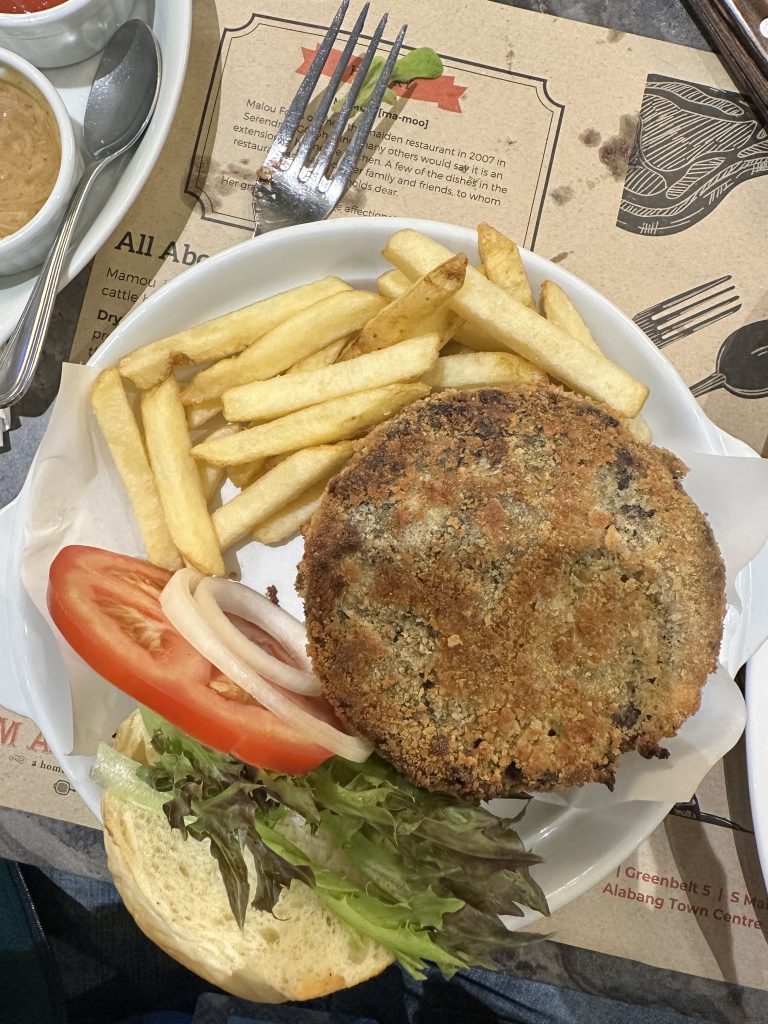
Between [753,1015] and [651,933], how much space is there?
0.31 m

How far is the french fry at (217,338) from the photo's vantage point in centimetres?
140

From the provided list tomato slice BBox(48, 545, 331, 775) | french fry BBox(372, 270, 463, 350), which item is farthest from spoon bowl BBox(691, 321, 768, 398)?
tomato slice BBox(48, 545, 331, 775)

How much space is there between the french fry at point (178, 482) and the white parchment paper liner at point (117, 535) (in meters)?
0.14

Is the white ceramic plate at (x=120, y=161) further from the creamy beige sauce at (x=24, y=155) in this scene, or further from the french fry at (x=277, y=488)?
the french fry at (x=277, y=488)

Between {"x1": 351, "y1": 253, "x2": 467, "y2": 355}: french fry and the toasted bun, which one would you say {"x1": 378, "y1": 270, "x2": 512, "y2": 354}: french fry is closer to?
{"x1": 351, "y1": 253, "x2": 467, "y2": 355}: french fry

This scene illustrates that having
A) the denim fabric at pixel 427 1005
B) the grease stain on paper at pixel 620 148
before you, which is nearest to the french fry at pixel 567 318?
the grease stain on paper at pixel 620 148

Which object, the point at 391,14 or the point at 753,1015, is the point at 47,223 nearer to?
the point at 391,14

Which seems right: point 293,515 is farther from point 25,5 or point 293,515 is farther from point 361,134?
point 25,5

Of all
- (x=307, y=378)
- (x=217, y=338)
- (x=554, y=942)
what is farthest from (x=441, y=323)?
(x=554, y=942)

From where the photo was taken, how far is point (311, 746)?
1.26 metres

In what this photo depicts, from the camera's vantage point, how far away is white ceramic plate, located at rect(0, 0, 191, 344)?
152 centimetres

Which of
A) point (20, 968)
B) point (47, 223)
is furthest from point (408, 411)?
point (20, 968)

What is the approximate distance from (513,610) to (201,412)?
0.68 m

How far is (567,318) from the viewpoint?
4.66ft
